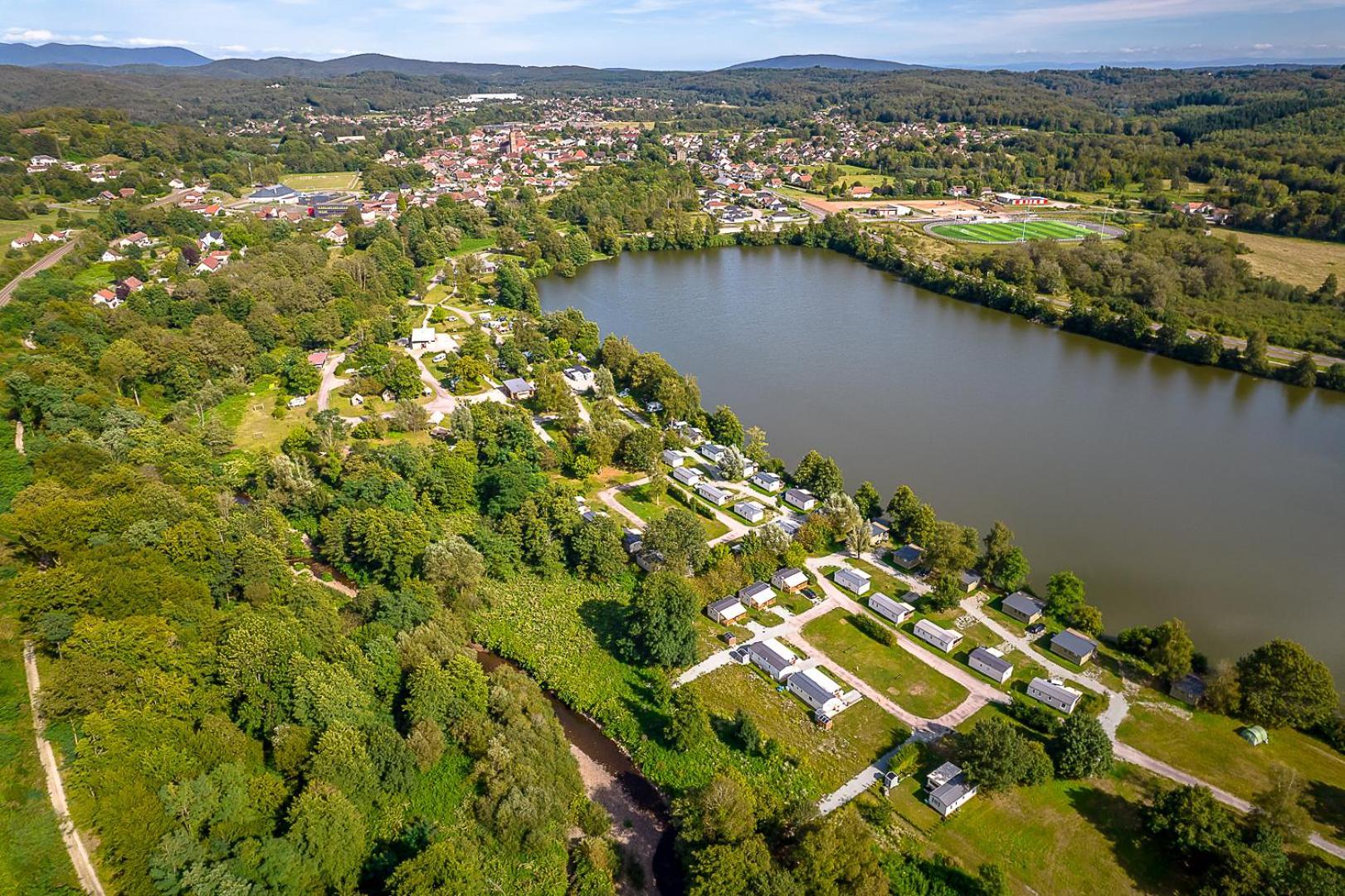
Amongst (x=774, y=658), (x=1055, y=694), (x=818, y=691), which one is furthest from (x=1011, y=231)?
(x=818, y=691)

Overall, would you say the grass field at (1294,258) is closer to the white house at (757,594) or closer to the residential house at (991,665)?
the residential house at (991,665)

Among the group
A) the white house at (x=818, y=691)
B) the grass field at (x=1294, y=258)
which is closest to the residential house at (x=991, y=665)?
the white house at (x=818, y=691)

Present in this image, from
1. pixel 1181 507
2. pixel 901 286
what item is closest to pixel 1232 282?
pixel 901 286

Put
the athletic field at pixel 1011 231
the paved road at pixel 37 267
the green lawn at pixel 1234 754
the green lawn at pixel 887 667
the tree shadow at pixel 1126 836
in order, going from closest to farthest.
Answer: the tree shadow at pixel 1126 836 < the green lawn at pixel 1234 754 < the green lawn at pixel 887 667 < the paved road at pixel 37 267 < the athletic field at pixel 1011 231

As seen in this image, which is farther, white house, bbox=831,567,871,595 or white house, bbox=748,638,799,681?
white house, bbox=831,567,871,595

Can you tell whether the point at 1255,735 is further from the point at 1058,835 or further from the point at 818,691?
the point at 818,691

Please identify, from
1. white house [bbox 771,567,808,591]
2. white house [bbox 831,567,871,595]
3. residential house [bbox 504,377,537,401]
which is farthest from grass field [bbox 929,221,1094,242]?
white house [bbox 771,567,808,591]

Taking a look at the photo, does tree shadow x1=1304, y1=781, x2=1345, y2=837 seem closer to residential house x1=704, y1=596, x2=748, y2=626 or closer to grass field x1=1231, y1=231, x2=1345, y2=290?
residential house x1=704, y1=596, x2=748, y2=626
